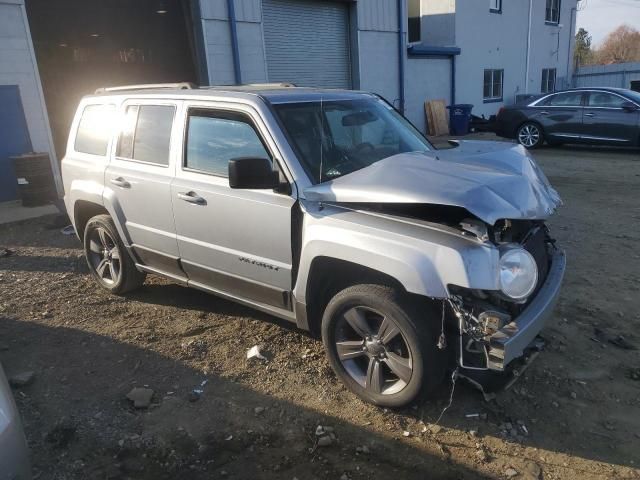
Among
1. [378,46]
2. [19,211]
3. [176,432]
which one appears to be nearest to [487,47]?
[378,46]

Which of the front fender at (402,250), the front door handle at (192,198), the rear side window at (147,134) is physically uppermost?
the rear side window at (147,134)

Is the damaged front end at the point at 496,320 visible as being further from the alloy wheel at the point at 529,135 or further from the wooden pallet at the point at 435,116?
the wooden pallet at the point at 435,116

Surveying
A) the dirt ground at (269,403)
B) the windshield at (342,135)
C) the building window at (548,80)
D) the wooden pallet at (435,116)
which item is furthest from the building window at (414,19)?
the windshield at (342,135)

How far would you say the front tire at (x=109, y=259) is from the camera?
4.97m

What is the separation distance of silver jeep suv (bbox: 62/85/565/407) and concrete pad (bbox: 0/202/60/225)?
4.71m

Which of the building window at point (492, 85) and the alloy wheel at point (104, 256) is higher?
the building window at point (492, 85)

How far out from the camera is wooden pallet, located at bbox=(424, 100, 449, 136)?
727 inches

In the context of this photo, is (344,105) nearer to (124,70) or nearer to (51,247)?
(51,247)

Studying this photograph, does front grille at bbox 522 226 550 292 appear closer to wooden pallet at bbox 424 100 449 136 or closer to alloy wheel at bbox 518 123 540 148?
alloy wheel at bbox 518 123 540 148

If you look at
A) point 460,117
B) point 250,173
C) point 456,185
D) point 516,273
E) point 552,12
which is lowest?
point 460,117

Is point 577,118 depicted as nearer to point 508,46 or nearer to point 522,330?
point 508,46

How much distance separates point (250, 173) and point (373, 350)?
1319 millimetres

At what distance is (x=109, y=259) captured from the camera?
522cm

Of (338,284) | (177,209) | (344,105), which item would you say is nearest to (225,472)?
(338,284)
